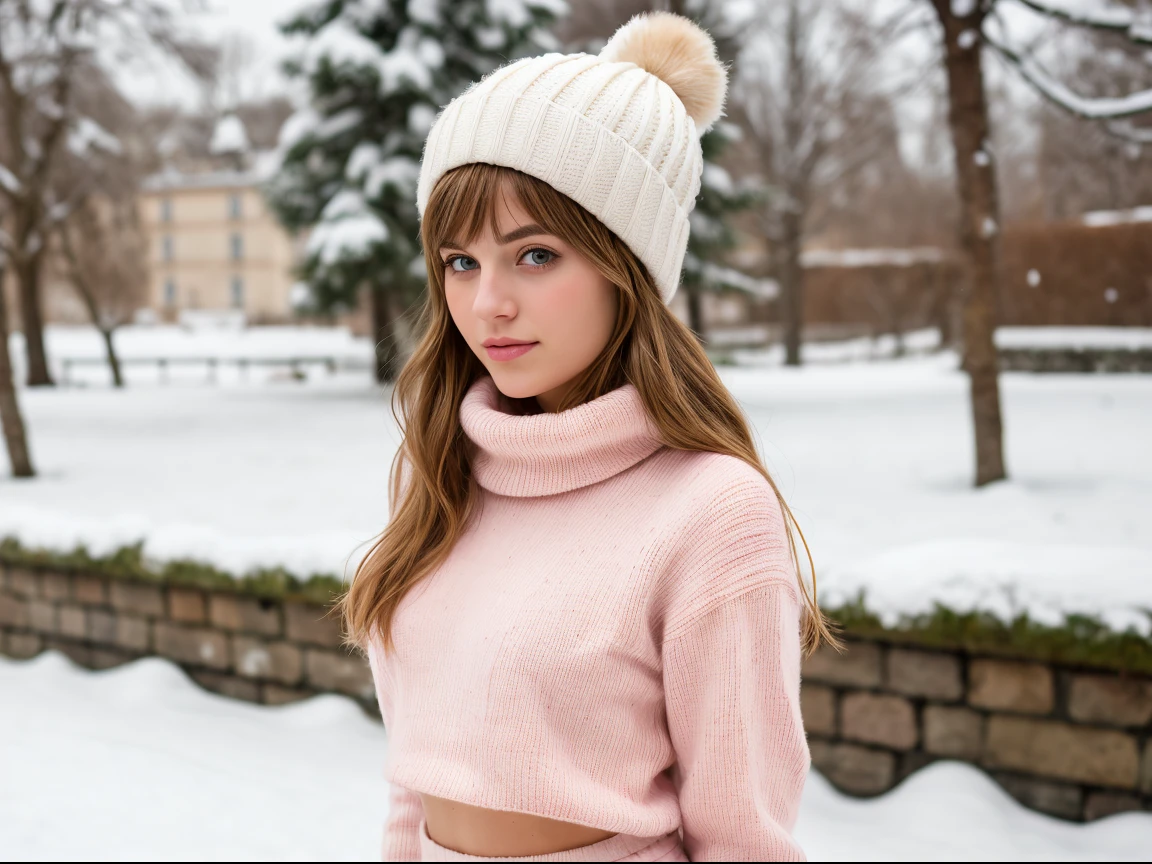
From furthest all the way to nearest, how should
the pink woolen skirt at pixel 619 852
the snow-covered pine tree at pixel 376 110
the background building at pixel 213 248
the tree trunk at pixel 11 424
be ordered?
the background building at pixel 213 248, the snow-covered pine tree at pixel 376 110, the tree trunk at pixel 11 424, the pink woolen skirt at pixel 619 852

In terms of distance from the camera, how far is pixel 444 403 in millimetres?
1587

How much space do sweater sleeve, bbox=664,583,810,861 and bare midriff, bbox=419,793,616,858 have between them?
165 mm

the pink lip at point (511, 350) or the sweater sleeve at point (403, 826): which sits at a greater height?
the pink lip at point (511, 350)

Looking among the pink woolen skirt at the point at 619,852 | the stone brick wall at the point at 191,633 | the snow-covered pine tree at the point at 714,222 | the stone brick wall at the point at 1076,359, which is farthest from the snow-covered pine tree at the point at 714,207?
the pink woolen skirt at the point at 619,852

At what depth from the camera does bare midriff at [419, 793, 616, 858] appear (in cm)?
132

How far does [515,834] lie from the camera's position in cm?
133

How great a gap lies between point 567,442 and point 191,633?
3.84 meters

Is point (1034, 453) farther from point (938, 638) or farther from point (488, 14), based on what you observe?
point (488, 14)

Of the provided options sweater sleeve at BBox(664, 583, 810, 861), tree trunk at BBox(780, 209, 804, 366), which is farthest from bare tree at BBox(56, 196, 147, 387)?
sweater sleeve at BBox(664, 583, 810, 861)

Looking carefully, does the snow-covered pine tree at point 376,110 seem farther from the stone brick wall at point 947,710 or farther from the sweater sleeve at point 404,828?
the sweater sleeve at point 404,828

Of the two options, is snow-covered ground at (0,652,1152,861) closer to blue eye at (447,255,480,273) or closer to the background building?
blue eye at (447,255,480,273)

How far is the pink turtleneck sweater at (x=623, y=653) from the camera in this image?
1.23 meters

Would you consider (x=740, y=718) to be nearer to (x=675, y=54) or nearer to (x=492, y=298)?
(x=492, y=298)

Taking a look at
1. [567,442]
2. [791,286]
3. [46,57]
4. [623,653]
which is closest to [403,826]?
[623,653]
